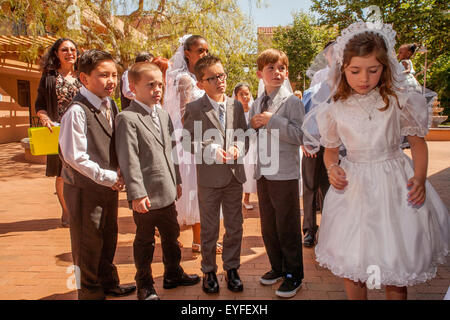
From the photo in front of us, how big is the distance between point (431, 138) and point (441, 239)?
48.8ft

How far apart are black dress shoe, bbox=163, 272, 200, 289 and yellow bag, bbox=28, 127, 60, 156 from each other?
1.47 m

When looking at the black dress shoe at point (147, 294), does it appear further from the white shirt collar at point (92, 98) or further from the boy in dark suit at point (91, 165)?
the white shirt collar at point (92, 98)

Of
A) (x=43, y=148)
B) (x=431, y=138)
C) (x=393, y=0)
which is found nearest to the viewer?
(x=43, y=148)

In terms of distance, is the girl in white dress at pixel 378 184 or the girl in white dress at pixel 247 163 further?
the girl in white dress at pixel 247 163

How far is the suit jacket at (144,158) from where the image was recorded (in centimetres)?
239

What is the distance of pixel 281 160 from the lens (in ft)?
8.81

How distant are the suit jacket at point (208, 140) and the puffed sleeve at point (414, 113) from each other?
116cm

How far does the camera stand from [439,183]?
6750 millimetres

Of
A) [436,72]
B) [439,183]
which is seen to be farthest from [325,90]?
[436,72]

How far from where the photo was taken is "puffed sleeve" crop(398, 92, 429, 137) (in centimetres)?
198

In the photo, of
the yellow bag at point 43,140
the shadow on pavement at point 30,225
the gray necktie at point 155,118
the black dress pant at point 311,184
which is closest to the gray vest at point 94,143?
the gray necktie at point 155,118

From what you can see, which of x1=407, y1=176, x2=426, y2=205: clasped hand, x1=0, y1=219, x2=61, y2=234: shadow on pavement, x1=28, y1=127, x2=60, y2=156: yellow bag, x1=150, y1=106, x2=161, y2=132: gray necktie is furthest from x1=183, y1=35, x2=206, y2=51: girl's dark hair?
x1=0, y1=219, x2=61, y2=234: shadow on pavement
